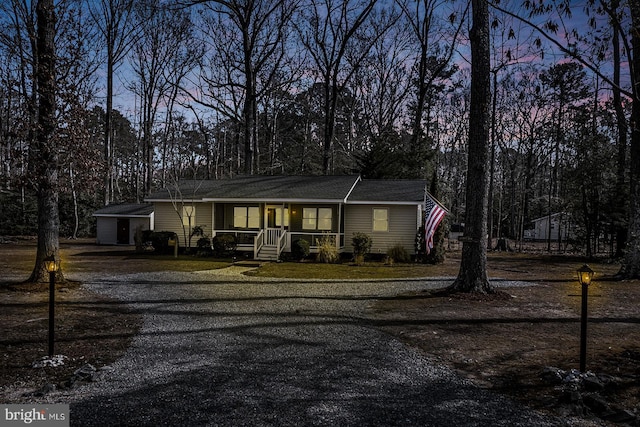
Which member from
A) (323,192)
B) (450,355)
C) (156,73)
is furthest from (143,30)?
(450,355)

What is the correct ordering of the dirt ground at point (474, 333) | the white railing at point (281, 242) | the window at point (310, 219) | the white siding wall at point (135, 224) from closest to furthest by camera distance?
1. the dirt ground at point (474, 333)
2. the white railing at point (281, 242)
3. the window at point (310, 219)
4. the white siding wall at point (135, 224)

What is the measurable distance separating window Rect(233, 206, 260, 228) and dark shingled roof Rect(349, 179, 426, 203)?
15.7 feet

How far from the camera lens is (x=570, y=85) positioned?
111 feet

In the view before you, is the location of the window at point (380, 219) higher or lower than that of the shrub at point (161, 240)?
higher

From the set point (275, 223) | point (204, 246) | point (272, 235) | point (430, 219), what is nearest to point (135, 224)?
point (204, 246)

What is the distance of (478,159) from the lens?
10633 mm

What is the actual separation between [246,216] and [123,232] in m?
9.88

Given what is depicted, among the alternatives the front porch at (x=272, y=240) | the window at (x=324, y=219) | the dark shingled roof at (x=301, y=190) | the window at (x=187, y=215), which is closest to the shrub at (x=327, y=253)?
the front porch at (x=272, y=240)

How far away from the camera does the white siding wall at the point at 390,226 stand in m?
19.4

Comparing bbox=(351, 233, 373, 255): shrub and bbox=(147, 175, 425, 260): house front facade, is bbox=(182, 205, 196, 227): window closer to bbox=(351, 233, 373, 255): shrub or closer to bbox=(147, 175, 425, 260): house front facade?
bbox=(147, 175, 425, 260): house front facade

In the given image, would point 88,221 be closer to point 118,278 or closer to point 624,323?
point 118,278

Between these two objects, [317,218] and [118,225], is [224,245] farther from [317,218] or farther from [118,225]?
[118,225]

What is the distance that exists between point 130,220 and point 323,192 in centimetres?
1321

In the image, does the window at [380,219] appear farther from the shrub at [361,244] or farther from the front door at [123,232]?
the front door at [123,232]
